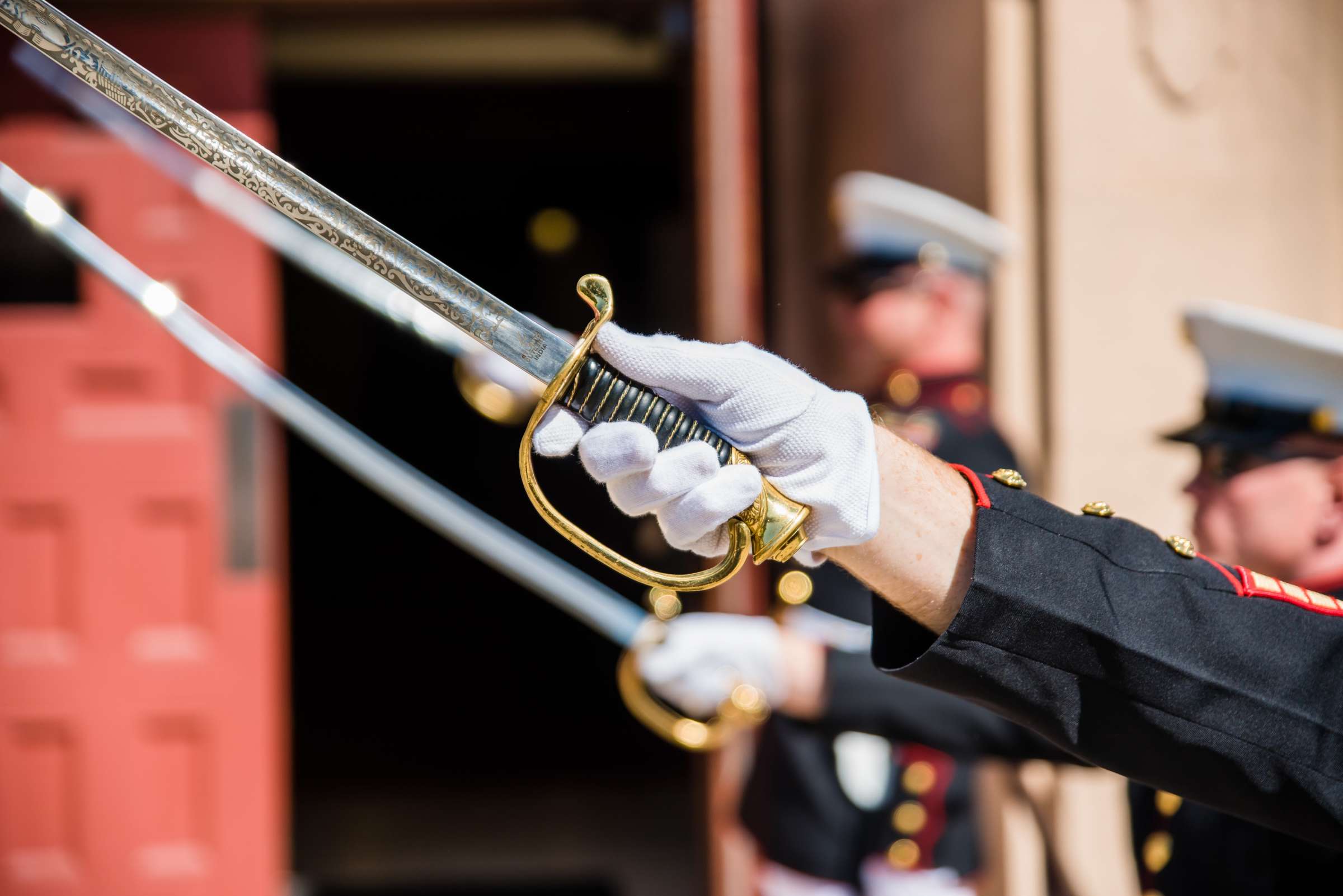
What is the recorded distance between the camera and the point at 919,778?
1919 millimetres

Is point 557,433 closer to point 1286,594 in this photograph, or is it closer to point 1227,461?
point 1286,594

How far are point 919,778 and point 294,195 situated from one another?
163 cm

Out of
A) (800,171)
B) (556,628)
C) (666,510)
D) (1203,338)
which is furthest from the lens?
(556,628)

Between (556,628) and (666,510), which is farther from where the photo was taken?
(556,628)

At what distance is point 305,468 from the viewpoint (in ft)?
15.8

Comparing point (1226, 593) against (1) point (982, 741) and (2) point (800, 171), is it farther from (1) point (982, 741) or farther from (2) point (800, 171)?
(2) point (800, 171)

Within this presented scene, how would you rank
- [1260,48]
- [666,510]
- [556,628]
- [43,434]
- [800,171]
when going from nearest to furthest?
[666,510] < [1260,48] < [43,434] < [800,171] < [556,628]

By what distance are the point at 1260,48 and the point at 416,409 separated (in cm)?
375

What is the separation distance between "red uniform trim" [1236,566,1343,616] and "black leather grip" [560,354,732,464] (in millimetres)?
503

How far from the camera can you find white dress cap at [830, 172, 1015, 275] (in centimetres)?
212

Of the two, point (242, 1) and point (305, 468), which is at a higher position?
point (242, 1)

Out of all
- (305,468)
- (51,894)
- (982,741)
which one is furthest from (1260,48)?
(305,468)

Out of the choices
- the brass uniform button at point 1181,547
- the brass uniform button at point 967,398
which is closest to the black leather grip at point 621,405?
the brass uniform button at point 1181,547

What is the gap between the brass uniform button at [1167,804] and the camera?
49.2 inches
